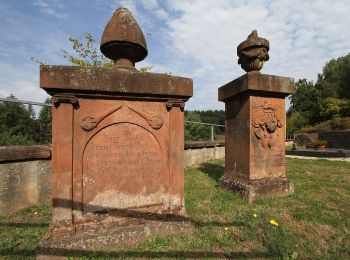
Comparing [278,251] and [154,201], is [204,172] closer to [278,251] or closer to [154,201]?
[154,201]

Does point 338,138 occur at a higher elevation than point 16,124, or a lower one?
lower

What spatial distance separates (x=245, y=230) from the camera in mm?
3391

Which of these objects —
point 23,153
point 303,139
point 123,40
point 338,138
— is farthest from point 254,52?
point 303,139

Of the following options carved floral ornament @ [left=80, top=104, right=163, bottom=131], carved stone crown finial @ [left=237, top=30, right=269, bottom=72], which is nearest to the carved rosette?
carved floral ornament @ [left=80, top=104, right=163, bottom=131]

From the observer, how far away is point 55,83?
2928 mm

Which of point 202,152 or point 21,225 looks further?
point 202,152

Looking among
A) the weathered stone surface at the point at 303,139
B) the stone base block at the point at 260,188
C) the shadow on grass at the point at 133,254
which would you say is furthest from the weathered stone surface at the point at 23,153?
the weathered stone surface at the point at 303,139

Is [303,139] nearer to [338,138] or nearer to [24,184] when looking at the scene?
[338,138]

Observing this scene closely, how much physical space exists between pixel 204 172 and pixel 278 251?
16.1ft

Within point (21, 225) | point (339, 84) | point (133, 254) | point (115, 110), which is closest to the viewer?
point (133, 254)

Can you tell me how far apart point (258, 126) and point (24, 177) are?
451cm

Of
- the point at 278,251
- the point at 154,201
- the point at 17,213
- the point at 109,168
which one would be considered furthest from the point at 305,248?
the point at 17,213

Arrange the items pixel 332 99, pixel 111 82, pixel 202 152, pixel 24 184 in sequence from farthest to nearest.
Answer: pixel 332 99 → pixel 202 152 → pixel 24 184 → pixel 111 82

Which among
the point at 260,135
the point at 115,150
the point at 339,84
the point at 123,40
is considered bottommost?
the point at 115,150
